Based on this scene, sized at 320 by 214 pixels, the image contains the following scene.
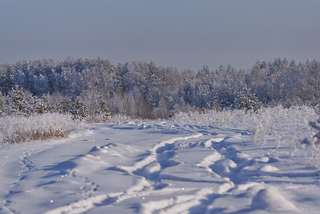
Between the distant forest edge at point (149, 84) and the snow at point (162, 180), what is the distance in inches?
1008

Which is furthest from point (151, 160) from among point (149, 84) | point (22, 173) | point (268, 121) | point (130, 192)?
point (149, 84)

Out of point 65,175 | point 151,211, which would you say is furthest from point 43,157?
point 151,211

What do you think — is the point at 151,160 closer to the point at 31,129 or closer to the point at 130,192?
the point at 130,192

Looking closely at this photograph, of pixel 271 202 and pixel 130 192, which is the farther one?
pixel 130 192

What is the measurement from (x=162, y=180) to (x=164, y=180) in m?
0.02

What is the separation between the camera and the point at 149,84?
5891cm

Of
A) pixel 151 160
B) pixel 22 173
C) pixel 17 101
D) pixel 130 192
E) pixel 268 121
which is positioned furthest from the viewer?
pixel 17 101

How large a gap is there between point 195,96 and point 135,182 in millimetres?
48114

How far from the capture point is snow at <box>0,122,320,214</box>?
2.74 metres

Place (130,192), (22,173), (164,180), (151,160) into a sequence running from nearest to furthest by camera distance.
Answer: (130,192)
(164,180)
(22,173)
(151,160)

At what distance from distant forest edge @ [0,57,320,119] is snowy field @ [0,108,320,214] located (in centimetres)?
2553

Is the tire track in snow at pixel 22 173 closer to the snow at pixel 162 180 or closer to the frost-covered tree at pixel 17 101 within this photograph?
the snow at pixel 162 180

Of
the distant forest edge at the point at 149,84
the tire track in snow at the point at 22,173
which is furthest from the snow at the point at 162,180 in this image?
the distant forest edge at the point at 149,84

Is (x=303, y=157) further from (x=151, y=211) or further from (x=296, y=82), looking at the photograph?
(x=296, y=82)
